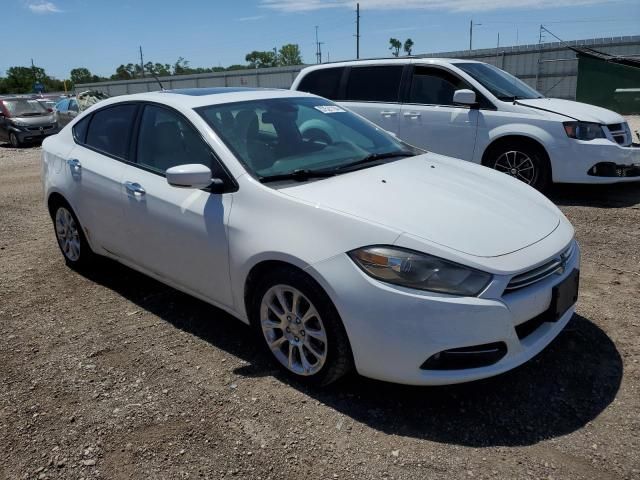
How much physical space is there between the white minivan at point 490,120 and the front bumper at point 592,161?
0.01 metres

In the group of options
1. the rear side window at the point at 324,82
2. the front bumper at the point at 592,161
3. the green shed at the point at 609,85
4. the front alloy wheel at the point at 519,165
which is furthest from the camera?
the green shed at the point at 609,85

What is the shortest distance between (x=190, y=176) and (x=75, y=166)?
1.84 m

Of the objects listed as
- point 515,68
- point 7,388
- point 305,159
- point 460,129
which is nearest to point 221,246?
point 305,159

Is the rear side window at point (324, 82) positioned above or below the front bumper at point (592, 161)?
above

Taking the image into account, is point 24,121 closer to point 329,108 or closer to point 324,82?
point 324,82

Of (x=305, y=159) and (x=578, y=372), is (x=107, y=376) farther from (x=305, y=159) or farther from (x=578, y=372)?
(x=578, y=372)

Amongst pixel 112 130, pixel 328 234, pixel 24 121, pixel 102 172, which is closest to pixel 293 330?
pixel 328 234

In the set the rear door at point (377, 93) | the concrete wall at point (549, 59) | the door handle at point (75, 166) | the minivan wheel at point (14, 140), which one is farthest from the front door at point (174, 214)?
the concrete wall at point (549, 59)

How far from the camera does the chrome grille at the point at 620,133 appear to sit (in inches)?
Result: 259

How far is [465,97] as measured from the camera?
6.72 metres

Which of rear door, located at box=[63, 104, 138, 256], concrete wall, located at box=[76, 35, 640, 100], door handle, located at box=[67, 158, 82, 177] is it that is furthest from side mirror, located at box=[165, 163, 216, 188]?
concrete wall, located at box=[76, 35, 640, 100]

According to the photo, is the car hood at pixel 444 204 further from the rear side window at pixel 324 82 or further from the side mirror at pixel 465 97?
the rear side window at pixel 324 82

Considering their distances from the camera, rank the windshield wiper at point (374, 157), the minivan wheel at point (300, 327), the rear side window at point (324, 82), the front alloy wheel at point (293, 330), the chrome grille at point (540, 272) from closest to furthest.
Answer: the chrome grille at point (540, 272) → the minivan wheel at point (300, 327) → the front alloy wheel at point (293, 330) → the windshield wiper at point (374, 157) → the rear side window at point (324, 82)

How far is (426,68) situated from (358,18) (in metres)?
62.1
